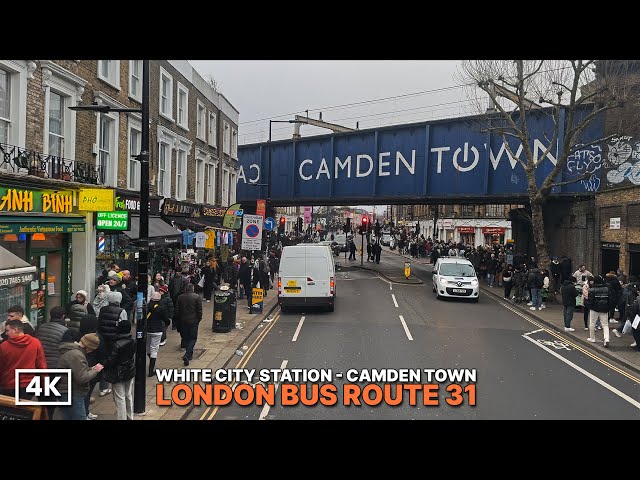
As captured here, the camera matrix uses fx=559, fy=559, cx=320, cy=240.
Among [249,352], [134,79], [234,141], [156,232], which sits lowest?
[249,352]

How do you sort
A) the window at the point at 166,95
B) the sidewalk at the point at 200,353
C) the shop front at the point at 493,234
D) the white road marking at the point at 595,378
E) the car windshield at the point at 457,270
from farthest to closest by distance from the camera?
the shop front at the point at 493,234 < the window at the point at 166,95 < the car windshield at the point at 457,270 < the white road marking at the point at 595,378 < the sidewalk at the point at 200,353

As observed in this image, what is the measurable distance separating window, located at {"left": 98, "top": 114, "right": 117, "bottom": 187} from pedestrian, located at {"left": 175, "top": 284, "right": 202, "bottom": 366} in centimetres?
713

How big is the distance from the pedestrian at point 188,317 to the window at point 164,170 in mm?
11685

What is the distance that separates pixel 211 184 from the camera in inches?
1150

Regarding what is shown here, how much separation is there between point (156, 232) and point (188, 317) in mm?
7698

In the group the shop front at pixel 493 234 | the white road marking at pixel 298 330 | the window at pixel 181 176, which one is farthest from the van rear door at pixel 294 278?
the shop front at pixel 493 234

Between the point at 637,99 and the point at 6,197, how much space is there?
20714mm

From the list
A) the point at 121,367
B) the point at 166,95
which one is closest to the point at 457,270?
the point at 166,95

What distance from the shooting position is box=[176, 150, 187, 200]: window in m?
24.1

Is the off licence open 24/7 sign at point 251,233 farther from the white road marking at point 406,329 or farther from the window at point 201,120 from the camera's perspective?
the window at point 201,120

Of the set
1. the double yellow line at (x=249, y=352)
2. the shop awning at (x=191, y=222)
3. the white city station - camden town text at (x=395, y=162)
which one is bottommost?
the double yellow line at (x=249, y=352)

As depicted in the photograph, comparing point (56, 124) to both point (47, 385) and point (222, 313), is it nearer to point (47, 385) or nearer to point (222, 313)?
point (222, 313)

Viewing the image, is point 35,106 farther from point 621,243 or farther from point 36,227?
point 621,243

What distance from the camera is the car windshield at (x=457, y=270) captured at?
68.4ft
